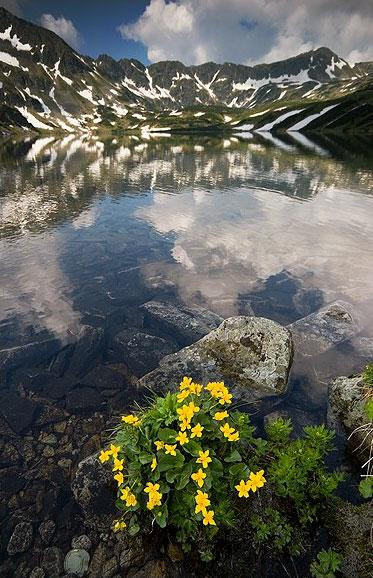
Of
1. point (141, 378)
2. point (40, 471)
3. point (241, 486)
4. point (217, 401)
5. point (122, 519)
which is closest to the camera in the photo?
point (241, 486)

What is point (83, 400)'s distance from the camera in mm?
10766

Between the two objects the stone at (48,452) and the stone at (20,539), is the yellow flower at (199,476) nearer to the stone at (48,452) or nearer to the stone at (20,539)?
the stone at (20,539)

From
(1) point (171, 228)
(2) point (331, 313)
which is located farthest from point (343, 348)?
(1) point (171, 228)

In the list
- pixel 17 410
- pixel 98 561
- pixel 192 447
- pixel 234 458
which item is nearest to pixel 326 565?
pixel 234 458

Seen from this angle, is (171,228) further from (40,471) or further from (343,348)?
(40,471)

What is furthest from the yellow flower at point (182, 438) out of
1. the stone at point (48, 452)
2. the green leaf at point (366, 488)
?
the stone at point (48, 452)

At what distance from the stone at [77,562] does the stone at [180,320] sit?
7.59m

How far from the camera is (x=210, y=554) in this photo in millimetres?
5750

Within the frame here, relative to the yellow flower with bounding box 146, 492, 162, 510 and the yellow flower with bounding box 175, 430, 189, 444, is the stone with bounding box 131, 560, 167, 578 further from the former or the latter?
the yellow flower with bounding box 175, 430, 189, 444

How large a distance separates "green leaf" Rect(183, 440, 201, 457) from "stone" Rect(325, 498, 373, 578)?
282cm

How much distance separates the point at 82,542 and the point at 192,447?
3254 mm

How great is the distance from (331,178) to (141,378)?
48087 mm

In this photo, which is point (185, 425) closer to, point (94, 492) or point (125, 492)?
point (125, 492)

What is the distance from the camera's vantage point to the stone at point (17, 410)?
9.81m
